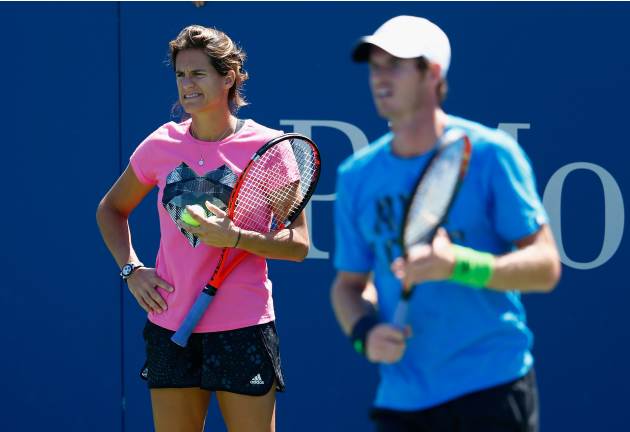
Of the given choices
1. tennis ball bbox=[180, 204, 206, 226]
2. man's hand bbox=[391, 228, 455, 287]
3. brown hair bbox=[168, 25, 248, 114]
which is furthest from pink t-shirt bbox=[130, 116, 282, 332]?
man's hand bbox=[391, 228, 455, 287]

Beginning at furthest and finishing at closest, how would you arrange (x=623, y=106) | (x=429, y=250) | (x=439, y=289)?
(x=623, y=106), (x=439, y=289), (x=429, y=250)

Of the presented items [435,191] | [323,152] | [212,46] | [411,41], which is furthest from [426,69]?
[323,152]

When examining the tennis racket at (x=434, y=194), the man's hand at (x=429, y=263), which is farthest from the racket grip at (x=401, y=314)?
the man's hand at (x=429, y=263)

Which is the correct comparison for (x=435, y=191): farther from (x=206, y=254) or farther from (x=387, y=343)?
(x=206, y=254)

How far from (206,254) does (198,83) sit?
574 millimetres

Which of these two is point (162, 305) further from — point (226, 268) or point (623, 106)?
point (623, 106)

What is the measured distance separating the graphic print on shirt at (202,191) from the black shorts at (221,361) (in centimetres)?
33

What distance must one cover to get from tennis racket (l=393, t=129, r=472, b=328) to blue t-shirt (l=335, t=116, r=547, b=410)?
6cm

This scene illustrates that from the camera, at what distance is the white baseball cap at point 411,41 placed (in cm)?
267

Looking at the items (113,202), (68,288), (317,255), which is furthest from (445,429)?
(68,288)

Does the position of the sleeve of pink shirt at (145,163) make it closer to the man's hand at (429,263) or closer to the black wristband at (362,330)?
the black wristband at (362,330)

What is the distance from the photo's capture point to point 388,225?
271 centimetres

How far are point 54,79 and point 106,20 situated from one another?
1.13 ft

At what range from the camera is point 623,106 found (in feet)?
15.4
